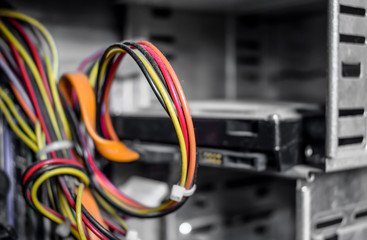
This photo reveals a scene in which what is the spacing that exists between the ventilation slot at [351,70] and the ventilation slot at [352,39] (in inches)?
1.2

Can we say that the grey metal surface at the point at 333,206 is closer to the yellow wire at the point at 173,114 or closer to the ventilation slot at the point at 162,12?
the yellow wire at the point at 173,114

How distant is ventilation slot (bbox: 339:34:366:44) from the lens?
53 cm

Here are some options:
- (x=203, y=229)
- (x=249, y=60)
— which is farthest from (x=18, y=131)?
(x=249, y=60)

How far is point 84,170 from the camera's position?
1.86 ft

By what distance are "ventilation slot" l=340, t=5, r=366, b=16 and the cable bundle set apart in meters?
0.25

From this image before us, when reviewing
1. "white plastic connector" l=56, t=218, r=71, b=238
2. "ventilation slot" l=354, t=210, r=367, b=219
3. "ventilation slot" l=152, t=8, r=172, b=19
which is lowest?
"ventilation slot" l=354, t=210, r=367, b=219

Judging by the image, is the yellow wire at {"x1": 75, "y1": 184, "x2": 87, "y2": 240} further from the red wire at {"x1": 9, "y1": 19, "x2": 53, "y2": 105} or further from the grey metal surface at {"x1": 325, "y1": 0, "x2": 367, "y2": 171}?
the grey metal surface at {"x1": 325, "y1": 0, "x2": 367, "y2": 171}

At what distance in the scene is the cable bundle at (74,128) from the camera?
1.54 feet

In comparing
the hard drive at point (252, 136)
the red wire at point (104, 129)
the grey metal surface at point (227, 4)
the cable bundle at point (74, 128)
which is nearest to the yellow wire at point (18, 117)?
the cable bundle at point (74, 128)

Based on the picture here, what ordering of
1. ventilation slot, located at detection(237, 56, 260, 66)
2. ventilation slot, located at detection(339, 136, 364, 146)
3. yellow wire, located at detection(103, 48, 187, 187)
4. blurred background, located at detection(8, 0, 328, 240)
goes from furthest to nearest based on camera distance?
ventilation slot, located at detection(237, 56, 260, 66)
blurred background, located at detection(8, 0, 328, 240)
ventilation slot, located at detection(339, 136, 364, 146)
yellow wire, located at detection(103, 48, 187, 187)

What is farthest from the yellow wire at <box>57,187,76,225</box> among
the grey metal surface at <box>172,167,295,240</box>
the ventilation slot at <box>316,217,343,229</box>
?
the ventilation slot at <box>316,217,343,229</box>

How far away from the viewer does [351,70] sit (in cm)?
55

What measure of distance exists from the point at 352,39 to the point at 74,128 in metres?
0.42

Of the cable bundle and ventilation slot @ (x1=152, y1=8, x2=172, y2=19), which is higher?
ventilation slot @ (x1=152, y1=8, x2=172, y2=19)
